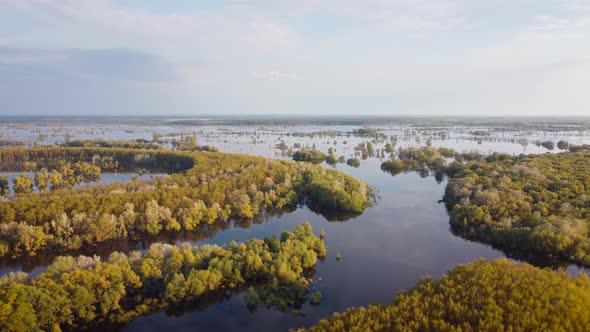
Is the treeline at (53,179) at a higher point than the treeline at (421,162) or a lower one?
lower

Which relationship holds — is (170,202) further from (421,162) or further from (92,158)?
(421,162)

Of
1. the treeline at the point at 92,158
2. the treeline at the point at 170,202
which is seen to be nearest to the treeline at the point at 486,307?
the treeline at the point at 170,202

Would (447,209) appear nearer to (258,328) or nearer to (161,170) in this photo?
(258,328)

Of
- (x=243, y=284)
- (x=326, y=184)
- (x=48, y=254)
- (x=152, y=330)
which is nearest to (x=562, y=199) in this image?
(x=326, y=184)

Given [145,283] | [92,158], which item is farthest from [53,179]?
[145,283]

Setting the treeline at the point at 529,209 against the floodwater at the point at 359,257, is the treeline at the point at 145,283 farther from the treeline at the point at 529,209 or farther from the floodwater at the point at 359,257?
the treeline at the point at 529,209

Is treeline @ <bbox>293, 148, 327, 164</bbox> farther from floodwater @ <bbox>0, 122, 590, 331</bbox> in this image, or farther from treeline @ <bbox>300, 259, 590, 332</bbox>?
treeline @ <bbox>300, 259, 590, 332</bbox>
